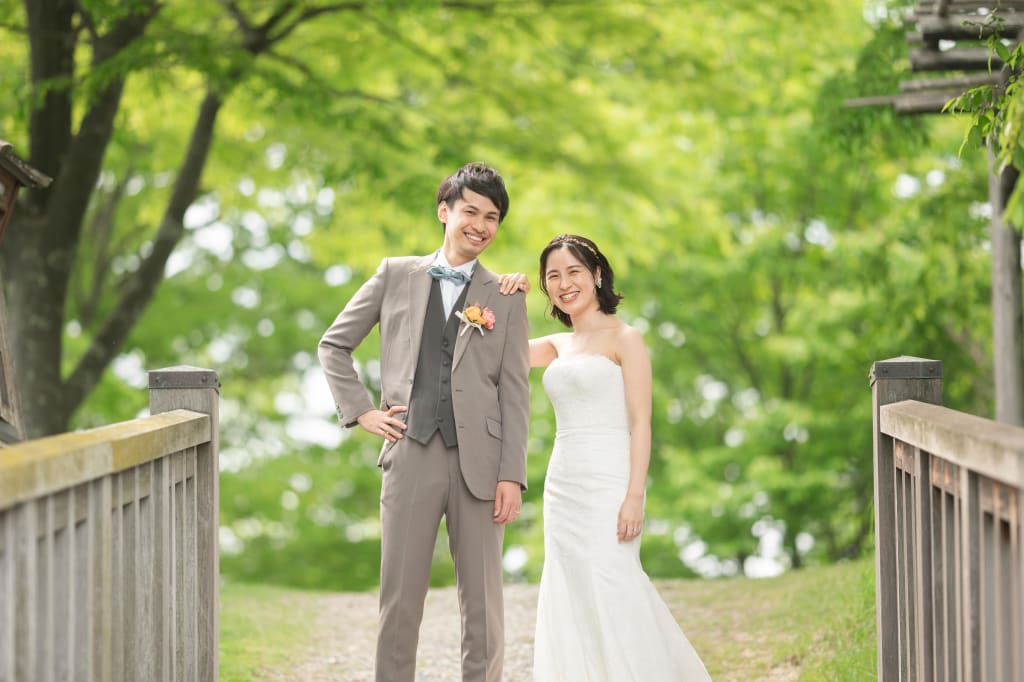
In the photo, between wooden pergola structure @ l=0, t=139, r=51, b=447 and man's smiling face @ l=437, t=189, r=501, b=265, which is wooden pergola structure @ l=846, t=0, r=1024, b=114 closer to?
man's smiling face @ l=437, t=189, r=501, b=265

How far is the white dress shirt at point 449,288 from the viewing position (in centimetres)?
404

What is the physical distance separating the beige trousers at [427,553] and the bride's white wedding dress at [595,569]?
394 millimetres

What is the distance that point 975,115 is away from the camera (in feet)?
12.1

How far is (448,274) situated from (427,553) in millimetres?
967

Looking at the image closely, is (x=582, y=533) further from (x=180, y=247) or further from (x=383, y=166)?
(x=180, y=247)

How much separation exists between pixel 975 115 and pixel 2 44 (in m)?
9.64

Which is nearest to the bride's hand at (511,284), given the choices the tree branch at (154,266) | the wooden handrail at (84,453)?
the wooden handrail at (84,453)

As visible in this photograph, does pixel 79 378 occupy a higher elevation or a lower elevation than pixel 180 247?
lower

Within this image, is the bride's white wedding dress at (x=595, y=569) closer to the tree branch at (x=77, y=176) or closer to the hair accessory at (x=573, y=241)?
the hair accessory at (x=573, y=241)

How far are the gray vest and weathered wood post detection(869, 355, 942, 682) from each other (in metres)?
1.42

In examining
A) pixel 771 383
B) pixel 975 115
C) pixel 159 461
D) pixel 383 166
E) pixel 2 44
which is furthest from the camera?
pixel 771 383

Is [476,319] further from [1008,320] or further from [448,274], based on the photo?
[1008,320]

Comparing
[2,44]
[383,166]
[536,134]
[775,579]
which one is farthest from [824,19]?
[2,44]

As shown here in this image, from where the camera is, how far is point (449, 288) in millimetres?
4059
